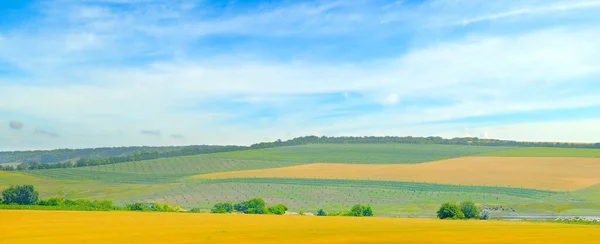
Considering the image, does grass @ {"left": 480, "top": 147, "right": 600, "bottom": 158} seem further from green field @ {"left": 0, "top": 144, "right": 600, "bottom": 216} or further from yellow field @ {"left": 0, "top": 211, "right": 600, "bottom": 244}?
yellow field @ {"left": 0, "top": 211, "right": 600, "bottom": 244}

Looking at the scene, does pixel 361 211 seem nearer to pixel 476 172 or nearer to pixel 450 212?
pixel 450 212

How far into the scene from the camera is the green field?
3711 inches

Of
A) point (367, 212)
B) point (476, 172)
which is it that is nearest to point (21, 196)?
point (367, 212)

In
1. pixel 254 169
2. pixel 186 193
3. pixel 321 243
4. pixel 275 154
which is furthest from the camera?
pixel 275 154

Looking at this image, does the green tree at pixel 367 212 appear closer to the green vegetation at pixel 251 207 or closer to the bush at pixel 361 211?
the bush at pixel 361 211

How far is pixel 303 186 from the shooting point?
11281 centimetres

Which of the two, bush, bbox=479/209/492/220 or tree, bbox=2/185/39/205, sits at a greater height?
tree, bbox=2/185/39/205

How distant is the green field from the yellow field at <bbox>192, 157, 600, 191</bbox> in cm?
512

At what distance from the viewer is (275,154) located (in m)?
169

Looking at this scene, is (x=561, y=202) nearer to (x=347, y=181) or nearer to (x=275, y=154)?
(x=347, y=181)

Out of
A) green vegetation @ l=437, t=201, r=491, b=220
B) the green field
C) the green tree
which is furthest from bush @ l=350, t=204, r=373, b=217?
green vegetation @ l=437, t=201, r=491, b=220

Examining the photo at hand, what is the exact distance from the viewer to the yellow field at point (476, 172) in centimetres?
10956

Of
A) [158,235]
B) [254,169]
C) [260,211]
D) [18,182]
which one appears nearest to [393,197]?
[260,211]

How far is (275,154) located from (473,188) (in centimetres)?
7341
